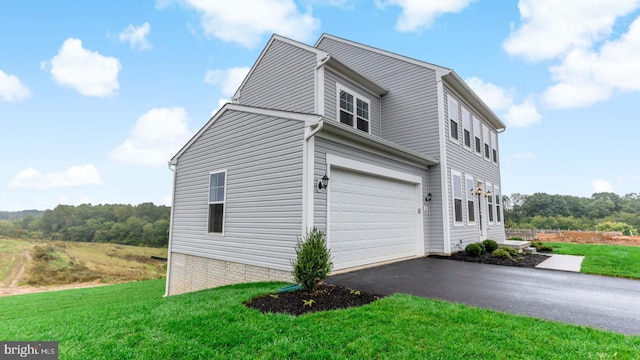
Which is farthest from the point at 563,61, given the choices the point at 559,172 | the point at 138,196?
the point at 138,196

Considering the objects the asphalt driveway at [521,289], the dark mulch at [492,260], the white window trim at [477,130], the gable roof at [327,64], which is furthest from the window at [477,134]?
the asphalt driveway at [521,289]

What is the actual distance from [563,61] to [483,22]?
255 inches

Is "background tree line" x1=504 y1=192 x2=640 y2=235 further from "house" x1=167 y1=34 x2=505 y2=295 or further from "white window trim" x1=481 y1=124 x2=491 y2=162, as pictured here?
"house" x1=167 y1=34 x2=505 y2=295

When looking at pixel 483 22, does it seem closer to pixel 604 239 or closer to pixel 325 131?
pixel 325 131

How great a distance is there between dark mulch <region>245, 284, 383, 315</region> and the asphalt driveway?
610mm

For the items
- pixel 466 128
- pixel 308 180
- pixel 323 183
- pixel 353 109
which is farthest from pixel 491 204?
pixel 308 180

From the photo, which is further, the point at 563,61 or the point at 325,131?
the point at 563,61

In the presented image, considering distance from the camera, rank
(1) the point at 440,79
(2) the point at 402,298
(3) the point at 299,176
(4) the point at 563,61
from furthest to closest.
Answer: (4) the point at 563,61, (1) the point at 440,79, (3) the point at 299,176, (2) the point at 402,298

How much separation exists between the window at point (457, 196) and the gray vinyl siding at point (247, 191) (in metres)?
6.60

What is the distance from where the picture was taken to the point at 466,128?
1201 cm

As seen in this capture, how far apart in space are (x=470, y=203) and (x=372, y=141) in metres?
6.79

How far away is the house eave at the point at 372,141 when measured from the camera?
20.2 ft

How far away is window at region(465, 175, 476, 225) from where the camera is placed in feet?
37.1

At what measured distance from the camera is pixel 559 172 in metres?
33.0
